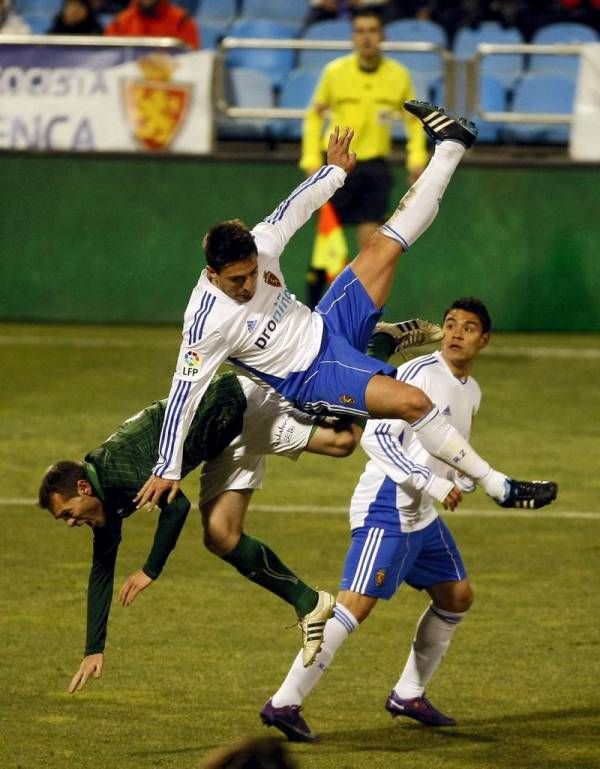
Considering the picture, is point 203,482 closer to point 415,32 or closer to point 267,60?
point 267,60

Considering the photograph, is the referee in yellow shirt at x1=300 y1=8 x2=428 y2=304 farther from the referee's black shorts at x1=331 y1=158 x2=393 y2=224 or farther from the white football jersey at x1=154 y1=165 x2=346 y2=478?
the white football jersey at x1=154 y1=165 x2=346 y2=478

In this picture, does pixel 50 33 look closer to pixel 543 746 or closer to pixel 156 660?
pixel 156 660

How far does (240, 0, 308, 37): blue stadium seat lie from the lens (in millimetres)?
20438

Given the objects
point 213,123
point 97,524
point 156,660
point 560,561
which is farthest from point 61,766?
point 213,123

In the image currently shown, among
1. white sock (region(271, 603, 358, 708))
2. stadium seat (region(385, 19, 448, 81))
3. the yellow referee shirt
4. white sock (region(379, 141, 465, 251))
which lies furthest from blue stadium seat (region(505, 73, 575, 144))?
white sock (region(271, 603, 358, 708))

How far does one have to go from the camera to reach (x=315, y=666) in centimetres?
803

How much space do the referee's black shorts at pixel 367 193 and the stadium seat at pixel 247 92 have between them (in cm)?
168

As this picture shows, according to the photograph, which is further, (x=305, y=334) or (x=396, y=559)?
(x=305, y=334)

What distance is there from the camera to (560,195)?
1878 cm

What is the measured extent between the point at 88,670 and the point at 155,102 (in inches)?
442

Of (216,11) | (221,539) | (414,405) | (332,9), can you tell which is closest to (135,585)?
(221,539)

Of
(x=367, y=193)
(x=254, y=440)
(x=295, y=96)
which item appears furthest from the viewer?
(x=295, y=96)

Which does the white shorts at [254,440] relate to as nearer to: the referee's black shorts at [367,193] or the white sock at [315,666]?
the white sock at [315,666]

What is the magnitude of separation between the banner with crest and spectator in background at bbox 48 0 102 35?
0.82m
